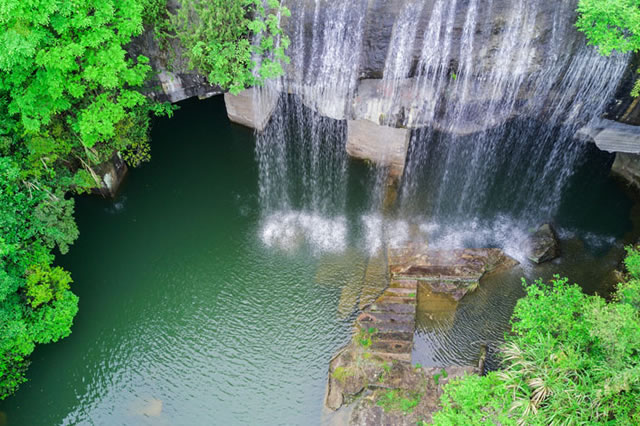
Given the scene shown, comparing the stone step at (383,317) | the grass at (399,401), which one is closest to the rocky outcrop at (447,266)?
the stone step at (383,317)

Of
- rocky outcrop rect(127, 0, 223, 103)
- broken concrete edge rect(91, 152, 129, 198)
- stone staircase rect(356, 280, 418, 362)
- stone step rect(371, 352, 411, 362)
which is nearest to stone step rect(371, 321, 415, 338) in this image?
stone staircase rect(356, 280, 418, 362)

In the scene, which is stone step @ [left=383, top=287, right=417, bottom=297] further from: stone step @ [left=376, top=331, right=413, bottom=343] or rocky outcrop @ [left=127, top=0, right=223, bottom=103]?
rocky outcrop @ [left=127, top=0, right=223, bottom=103]

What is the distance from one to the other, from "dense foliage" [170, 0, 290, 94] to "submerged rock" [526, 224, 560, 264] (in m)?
12.7

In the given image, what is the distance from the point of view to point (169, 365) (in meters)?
15.3

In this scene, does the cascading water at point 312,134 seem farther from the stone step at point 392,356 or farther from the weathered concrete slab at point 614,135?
the weathered concrete slab at point 614,135

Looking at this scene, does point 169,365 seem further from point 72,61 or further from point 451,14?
point 451,14

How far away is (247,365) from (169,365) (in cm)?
281

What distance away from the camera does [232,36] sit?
15.9 metres

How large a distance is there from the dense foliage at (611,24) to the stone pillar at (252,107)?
45.6 feet

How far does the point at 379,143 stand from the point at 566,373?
44.2 feet

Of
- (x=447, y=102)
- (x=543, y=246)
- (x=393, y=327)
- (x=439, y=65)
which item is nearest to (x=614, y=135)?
(x=543, y=246)

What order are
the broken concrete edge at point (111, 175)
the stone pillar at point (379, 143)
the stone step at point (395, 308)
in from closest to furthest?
the stone step at point (395, 308), the broken concrete edge at point (111, 175), the stone pillar at point (379, 143)

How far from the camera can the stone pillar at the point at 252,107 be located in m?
22.4

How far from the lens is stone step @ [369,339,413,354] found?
15023 mm
